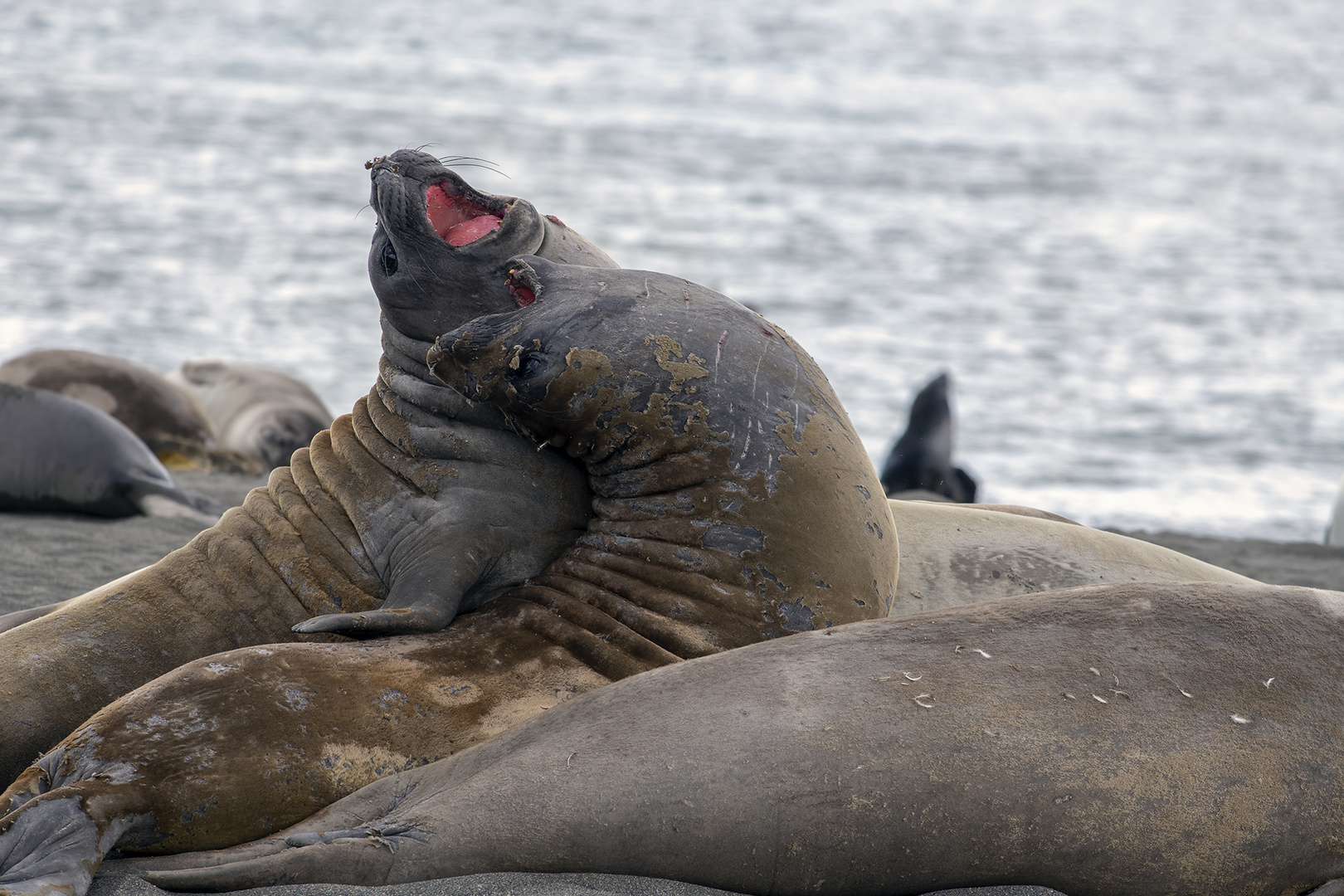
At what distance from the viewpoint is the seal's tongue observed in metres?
3.31

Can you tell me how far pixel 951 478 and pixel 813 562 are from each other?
234 inches

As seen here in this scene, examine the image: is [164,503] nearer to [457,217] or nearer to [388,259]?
[388,259]

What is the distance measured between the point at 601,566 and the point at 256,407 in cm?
699

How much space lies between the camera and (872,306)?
1617 cm

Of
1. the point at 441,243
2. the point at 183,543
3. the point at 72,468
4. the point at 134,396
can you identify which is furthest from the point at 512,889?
the point at 134,396

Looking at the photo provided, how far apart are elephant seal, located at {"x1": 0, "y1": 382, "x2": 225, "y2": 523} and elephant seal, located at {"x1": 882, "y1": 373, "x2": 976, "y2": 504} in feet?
13.8

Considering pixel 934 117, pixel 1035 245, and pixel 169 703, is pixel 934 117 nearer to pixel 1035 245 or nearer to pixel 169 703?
pixel 1035 245

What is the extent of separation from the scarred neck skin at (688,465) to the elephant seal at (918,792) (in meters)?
0.36

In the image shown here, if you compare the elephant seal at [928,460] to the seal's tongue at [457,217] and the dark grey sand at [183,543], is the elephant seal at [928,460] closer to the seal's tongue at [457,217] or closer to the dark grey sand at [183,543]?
the dark grey sand at [183,543]

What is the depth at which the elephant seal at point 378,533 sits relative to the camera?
2971 millimetres

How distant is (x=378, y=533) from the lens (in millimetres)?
3096

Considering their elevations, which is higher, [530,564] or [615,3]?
[615,3]

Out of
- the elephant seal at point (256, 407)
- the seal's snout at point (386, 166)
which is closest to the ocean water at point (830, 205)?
the elephant seal at point (256, 407)

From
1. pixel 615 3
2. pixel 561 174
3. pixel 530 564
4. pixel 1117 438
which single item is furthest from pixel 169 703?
pixel 615 3
